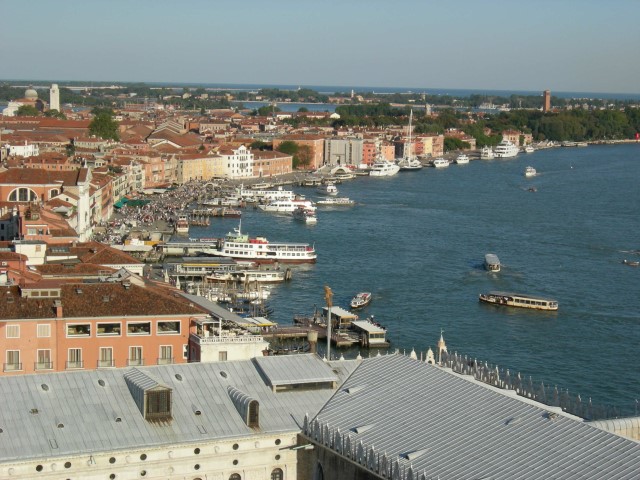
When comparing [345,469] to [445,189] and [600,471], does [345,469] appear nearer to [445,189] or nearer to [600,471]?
[600,471]

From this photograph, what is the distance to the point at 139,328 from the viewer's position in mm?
8734

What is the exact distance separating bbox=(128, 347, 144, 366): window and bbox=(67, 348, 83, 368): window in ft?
1.16

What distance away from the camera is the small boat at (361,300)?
1489cm

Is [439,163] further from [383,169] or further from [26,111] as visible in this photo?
[26,111]

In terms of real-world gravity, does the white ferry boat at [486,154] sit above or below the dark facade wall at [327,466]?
below

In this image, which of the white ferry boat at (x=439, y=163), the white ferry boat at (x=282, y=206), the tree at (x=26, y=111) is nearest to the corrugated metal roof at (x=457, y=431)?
the white ferry boat at (x=282, y=206)

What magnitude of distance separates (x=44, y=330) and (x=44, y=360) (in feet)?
0.68

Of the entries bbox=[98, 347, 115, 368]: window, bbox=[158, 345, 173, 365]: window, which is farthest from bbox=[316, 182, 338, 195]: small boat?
bbox=[98, 347, 115, 368]: window

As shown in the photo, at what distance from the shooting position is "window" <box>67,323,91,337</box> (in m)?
8.56

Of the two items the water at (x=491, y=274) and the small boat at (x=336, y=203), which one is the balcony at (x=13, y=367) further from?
the small boat at (x=336, y=203)

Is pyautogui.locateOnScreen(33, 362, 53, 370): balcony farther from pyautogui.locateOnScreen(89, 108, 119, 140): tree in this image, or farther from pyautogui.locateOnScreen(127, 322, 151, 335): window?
pyautogui.locateOnScreen(89, 108, 119, 140): tree

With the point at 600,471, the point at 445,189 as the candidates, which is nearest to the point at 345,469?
the point at 600,471

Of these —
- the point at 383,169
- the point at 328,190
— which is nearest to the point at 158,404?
the point at 328,190

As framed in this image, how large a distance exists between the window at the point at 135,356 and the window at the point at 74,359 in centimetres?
35
